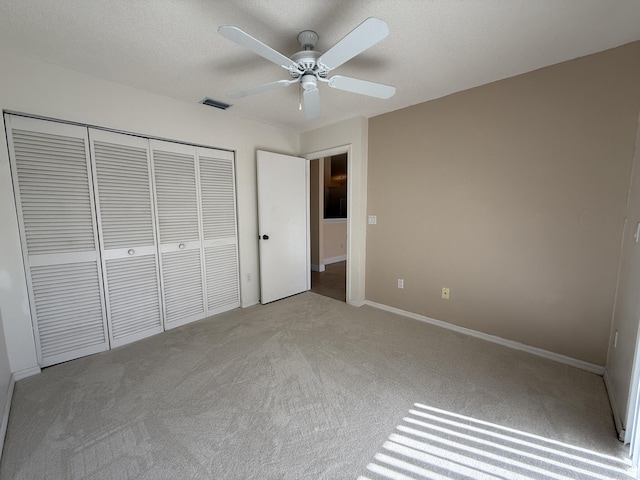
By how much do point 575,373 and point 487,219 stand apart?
52.7 inches

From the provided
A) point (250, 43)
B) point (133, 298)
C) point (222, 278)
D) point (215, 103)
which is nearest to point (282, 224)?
point (222, 278)

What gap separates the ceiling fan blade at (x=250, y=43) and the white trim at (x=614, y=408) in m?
2.80

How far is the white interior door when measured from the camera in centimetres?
333

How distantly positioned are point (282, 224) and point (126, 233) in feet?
5.66

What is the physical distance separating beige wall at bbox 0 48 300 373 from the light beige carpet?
0.50 meters

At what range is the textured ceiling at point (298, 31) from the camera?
4.71ft

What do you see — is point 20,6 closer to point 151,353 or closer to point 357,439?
point 151,353

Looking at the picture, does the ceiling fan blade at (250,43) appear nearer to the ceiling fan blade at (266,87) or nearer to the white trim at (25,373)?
the ceiling fan blade at (266,87)

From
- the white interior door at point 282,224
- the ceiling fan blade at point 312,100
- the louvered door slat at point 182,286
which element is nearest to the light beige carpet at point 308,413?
the louvered door slat at point 182,286

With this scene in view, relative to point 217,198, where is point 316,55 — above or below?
above

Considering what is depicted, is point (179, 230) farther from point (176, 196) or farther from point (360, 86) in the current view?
point (360, 86)

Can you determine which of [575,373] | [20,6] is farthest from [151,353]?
[575,373]

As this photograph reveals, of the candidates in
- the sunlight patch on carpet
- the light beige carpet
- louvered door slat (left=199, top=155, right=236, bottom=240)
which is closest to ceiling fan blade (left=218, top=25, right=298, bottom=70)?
louvered door slat (left=199, top=155, right=236, bottom=240)

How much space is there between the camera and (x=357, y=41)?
1290 millimetres
